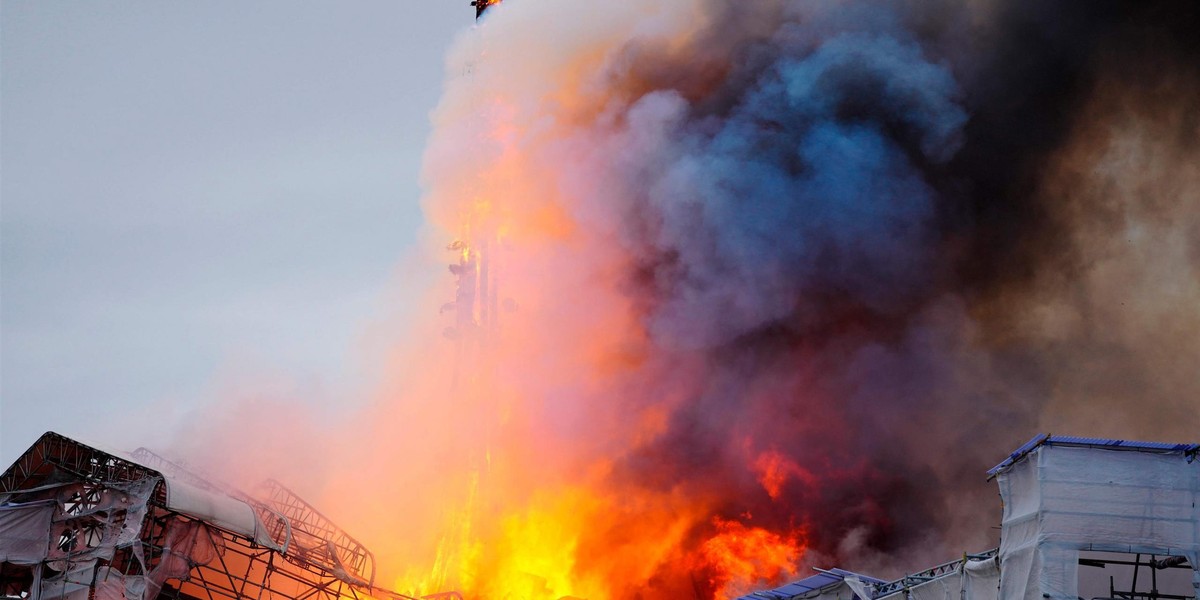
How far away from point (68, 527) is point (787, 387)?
40726mm

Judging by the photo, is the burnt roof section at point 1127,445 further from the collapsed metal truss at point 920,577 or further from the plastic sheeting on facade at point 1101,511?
the collapsed metal truss at point 920,577

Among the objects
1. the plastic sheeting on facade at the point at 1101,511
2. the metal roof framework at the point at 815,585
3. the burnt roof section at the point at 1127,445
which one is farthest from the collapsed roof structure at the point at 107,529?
the burnt roof section at the point at 1127,445

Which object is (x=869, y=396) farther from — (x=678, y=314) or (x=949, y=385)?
(x=678, y=314)

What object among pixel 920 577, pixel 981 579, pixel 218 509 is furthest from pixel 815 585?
pixel 218 509

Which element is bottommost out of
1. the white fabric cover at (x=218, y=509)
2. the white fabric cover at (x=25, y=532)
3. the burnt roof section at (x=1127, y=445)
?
the white fabric cover at (x=25, y=532)

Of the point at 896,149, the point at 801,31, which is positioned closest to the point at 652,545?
the point at 896,149

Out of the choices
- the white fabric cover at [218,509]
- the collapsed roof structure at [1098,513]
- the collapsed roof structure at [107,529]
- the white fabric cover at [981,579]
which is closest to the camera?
the collapsed roof structure at [1098,513]

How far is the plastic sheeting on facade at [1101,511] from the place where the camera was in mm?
37906

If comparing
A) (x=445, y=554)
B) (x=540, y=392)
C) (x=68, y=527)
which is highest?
(x=540, y=392)

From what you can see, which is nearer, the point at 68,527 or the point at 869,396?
the point at 68,527

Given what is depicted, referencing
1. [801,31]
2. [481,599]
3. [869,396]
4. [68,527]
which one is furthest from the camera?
[801,31]

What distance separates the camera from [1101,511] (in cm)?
3838

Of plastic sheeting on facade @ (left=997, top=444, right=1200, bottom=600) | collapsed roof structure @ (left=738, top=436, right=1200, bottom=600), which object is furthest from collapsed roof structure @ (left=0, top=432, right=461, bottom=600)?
plastic sheeting on facade @ (left=997, top=444, right=1200, bottom=600)

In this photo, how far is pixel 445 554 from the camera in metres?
66.3
